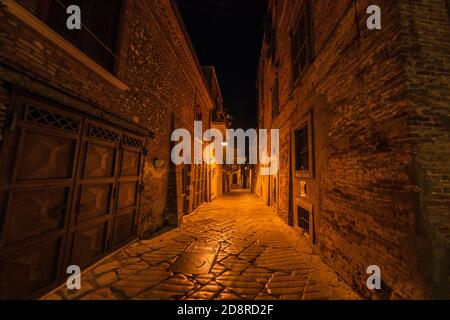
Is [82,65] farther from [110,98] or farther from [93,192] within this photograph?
[93,192]

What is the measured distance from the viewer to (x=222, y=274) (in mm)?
3748

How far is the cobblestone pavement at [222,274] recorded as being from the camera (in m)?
3.07

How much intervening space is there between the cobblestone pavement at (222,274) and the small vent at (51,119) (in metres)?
2.67

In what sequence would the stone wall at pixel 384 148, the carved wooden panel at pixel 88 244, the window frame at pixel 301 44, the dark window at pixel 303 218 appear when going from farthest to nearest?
1. the dark window at pixel 303 218
2. the window frame at pixel 301 44
3. the carved wooden panel at pixel 88 244
4. the stone wall at pixel 384 148

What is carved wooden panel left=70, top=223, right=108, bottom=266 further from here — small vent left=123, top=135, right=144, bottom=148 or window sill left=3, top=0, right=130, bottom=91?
window sill left=3, top=0, right=130, bottom=91

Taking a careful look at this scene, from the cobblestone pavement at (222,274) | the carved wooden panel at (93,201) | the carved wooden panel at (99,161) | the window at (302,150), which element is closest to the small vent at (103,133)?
the carved wooden panel at (99,161)

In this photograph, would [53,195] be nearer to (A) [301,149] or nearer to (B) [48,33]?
(B) [48,33]

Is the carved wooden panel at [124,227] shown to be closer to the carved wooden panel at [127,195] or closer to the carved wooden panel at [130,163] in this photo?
the carved wooden panel at [127,195]

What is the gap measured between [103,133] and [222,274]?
12.8ft

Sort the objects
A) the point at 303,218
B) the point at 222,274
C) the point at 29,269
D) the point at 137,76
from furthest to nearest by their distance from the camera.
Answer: the point at 303,218 → the point at 137,76 → the point at 222,274 → the point at 29,269

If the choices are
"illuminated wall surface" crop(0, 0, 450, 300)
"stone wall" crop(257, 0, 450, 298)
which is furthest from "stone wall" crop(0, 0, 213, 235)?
"stone wall" crop(257, 0, 450, 298)

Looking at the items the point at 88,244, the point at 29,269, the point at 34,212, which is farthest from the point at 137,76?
the point at 29,269

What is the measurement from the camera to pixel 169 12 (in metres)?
6.49
